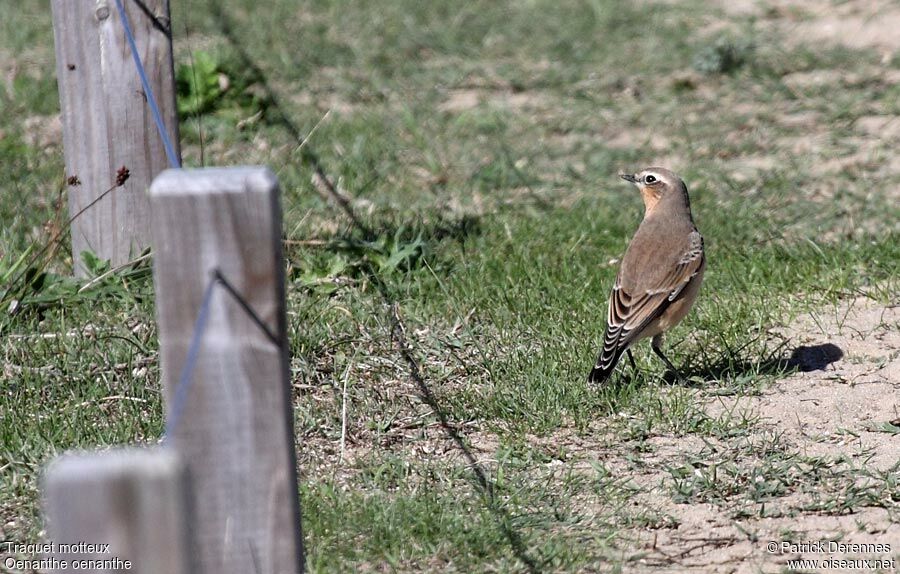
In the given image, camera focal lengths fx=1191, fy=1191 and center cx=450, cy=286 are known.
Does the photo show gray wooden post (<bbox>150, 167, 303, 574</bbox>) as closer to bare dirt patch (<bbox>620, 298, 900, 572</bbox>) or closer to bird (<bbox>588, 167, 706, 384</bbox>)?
bare dirt patch (<bbox>620, 298, 900, 572</bbox>)

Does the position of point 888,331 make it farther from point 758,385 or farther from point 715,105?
point 715,105

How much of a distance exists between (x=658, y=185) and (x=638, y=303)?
3.57 ft

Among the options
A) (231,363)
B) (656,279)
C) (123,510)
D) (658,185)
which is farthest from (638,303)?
(123,510)

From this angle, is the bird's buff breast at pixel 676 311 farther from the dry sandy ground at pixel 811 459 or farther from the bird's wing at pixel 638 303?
the dry sandy ground at pixel 811 459

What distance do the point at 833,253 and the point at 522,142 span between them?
10.5 feet

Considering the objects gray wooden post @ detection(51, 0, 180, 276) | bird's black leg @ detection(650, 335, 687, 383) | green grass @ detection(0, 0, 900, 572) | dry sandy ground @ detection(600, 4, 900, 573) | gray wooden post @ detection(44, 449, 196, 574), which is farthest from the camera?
gray wooden post @ detection(51, 0, 180, 276)

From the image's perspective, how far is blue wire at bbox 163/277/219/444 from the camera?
288cm

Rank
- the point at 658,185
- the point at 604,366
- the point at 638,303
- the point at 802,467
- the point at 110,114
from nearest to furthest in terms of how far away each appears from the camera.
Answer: the point at 802,467
the point at 604,366
the point at 638,303
the point at 110,114
the point at 658,185

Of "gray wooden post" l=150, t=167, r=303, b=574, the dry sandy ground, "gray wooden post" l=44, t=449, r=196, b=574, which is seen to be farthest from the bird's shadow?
"gray wooden post" l=44, t=449, r=196, b=574

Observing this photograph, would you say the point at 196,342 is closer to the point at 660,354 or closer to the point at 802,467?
the point at 802,467

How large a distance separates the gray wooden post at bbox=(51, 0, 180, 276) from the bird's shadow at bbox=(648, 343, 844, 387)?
3.06 metres

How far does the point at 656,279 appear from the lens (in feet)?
20.3

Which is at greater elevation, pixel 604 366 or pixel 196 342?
pixel 196 342

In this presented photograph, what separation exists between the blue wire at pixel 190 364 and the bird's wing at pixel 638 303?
312 centimetres
